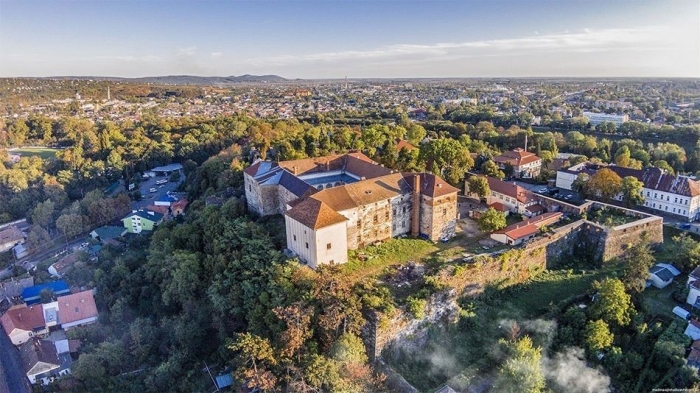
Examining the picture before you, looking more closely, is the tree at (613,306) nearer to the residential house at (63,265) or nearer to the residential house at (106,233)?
the residential house at (63,265)

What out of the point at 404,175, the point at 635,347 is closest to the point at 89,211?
the point at 404,175

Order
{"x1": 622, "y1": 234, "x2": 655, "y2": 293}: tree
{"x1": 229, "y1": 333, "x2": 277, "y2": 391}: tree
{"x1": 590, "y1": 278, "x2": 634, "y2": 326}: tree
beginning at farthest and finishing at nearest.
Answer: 1. {"x1": 622, "y1": 234, "x2": 655, "y2": 293}: tree
2. {"x1": 590, "y1": 278, "x2": 634, "y2": 326}: tree
3. {"x1": 229, "y1": 333, "x2": 277, "y2": 391}: tree

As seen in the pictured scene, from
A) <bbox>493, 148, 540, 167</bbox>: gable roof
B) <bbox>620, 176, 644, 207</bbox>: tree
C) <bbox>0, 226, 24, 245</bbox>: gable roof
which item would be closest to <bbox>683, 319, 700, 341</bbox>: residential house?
<bbox>620, 176, 644, 207</bbox>: tree

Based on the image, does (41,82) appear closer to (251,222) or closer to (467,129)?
(467,129)

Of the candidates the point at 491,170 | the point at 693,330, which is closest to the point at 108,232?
the point at 491,170

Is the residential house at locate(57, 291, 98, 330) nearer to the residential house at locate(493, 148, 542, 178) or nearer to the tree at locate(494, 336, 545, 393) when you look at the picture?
the tree at locate(494, 336, 545, 393)

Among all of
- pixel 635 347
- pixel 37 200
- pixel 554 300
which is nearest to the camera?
pixel 635 347

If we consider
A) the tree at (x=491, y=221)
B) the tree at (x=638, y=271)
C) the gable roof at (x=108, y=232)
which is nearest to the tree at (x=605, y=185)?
the tree at (x=638, y=271)

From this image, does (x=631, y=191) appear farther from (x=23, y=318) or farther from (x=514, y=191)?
(x=23, y=318)
